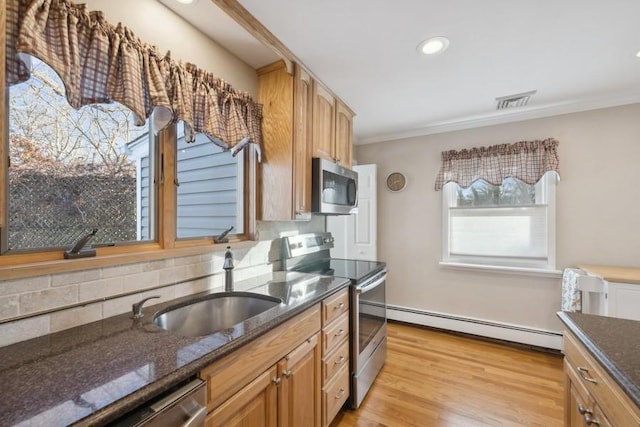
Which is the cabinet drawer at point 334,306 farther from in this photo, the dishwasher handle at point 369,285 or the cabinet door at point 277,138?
the cabinet door at point 277,138

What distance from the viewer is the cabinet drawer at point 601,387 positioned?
2.50 ft

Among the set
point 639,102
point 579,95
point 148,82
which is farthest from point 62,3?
point 639,102

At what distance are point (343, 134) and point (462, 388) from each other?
2319 millimetres

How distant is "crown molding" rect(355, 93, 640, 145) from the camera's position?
2432 mm

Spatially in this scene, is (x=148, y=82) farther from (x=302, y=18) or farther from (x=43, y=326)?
(x=43, y=326)

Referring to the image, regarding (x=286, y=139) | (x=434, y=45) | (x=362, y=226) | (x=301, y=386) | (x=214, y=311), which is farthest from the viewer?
(x=362, y=226)

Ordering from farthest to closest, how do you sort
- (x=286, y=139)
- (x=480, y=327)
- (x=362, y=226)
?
(x=362, y=226) < (x=480, y=327) < (x=286, y=139)

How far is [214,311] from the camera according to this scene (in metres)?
1.50

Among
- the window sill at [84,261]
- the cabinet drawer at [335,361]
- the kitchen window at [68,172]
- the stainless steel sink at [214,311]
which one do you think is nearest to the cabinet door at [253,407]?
the stainless steel sink at [214,311]

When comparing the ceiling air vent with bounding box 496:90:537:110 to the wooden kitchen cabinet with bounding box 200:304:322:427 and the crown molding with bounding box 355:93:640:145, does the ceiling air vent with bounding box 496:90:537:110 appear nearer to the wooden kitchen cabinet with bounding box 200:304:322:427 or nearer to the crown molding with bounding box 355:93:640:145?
the crown molding with bounding box 355:93:640:145

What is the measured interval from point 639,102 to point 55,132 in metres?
4.06

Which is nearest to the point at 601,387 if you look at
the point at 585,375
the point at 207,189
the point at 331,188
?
Result: the point at 585,375

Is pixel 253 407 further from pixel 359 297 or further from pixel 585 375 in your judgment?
pixel 585 375

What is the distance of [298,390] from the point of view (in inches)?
53.1
